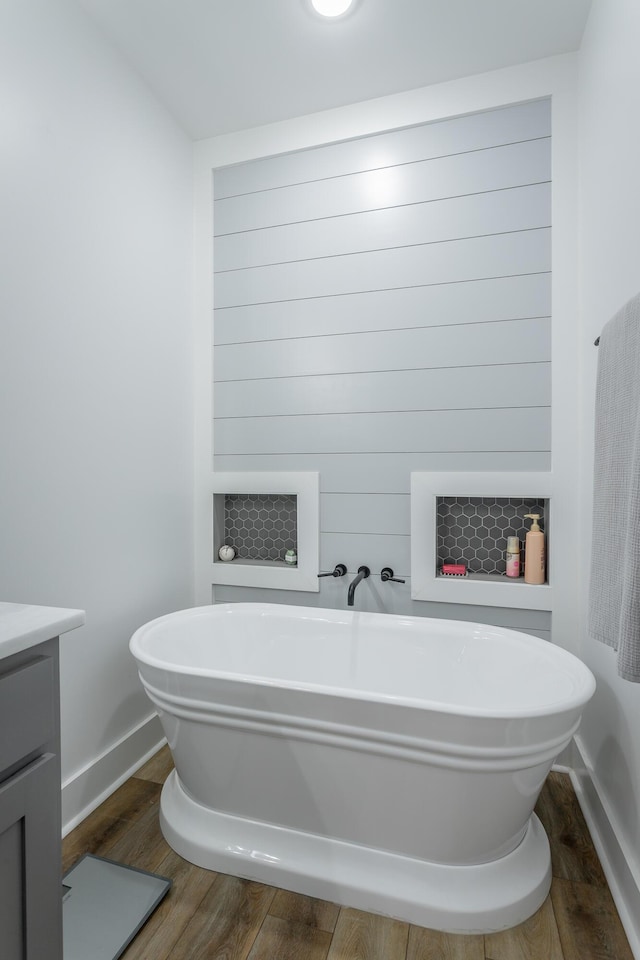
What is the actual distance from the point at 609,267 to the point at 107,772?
7.92ft

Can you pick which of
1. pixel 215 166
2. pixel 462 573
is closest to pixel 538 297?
pixel 462 573

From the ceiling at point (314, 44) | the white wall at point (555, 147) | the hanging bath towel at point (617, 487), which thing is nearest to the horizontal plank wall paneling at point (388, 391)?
the white wall at point (555, 147)

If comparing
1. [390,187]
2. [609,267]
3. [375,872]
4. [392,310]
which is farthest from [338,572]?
[390,187]

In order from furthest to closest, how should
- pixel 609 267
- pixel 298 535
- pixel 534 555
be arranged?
pixel 298 535, pixel 534 555, pixel 609 267

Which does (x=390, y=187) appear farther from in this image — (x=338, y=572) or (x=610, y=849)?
(x=610, y=849)

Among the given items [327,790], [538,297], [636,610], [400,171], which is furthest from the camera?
[400,171]

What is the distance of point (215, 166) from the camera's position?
94.0 inches

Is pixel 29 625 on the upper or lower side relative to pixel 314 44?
lower

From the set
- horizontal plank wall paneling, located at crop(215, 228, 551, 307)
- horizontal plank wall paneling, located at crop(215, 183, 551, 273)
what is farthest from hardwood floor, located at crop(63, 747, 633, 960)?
horizontal plank wall paneling, located at crop(215, 183, 551, 273)

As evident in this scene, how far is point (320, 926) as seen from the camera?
51.3 inches

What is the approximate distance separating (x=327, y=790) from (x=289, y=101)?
261cm

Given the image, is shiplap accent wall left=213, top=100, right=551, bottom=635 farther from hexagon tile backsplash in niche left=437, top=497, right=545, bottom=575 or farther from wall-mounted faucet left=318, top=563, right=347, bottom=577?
hexagon tile backsplash in niche left=437, top=497, right=545, bottom=575

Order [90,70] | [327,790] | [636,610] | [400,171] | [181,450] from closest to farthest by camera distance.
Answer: [636,610], [327,790], [90,70], [400,171], [181,450]

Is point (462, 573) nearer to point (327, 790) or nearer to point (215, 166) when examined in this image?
point (327, 790)
